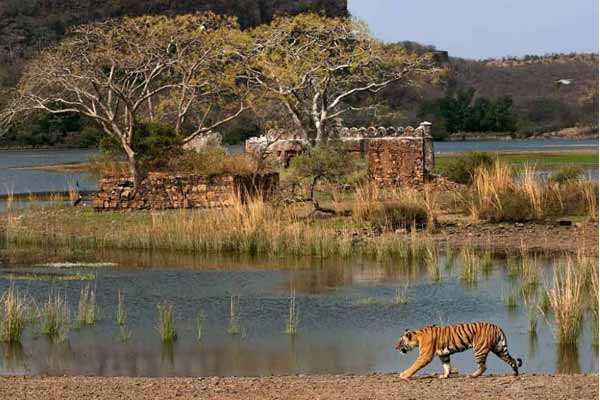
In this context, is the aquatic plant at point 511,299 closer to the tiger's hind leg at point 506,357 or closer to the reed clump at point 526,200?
the tiger's hind leg at point 506,357

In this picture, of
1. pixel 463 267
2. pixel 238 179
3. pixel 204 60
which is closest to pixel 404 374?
pixel 463 267

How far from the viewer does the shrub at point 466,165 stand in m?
31.0

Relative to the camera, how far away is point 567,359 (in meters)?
10.9

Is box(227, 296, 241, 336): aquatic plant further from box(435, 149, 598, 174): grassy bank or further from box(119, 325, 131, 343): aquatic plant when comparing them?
box(435, 149, 598, 174): grassy bank

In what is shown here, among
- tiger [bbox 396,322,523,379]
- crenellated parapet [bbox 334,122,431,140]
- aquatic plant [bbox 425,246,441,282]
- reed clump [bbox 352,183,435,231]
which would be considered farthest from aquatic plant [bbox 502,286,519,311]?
crenellated parapet [bbox 334,122,431,140]

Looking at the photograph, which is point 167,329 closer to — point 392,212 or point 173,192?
point 392,212

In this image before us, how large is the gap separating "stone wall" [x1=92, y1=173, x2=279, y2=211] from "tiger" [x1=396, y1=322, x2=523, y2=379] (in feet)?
51.7

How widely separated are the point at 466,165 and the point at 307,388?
Result: 73.5 ft

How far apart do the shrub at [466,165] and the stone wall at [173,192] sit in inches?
264

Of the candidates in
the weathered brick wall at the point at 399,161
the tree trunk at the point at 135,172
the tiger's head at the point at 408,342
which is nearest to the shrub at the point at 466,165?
the weathered brick wall at the point at 399,161

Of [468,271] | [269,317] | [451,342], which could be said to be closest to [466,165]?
[468,271]

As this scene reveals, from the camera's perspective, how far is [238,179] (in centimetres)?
2573

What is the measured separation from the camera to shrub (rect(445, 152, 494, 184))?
31.0 metres

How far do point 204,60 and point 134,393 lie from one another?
68.0 feet
